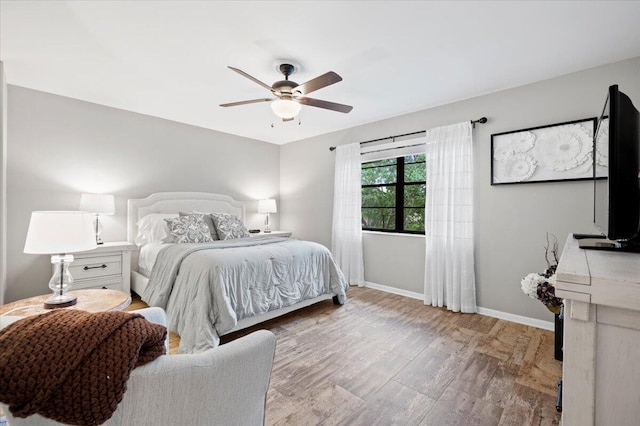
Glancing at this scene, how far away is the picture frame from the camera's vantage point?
99.6 inches

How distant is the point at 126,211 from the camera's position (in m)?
3.74

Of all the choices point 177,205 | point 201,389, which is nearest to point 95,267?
point 177,205

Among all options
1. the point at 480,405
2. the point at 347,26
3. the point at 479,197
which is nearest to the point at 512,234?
the point at 479,197

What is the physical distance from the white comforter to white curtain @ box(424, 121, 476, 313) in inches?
47.7

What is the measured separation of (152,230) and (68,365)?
350 cm

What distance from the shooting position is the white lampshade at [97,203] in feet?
10.2

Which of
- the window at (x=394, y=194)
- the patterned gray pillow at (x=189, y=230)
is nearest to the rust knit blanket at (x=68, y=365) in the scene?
the patterned gray pillow at (x=189, y=230)

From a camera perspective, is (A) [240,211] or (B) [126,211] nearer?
(B) [126,211]

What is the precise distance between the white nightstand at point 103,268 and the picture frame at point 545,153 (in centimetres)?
434

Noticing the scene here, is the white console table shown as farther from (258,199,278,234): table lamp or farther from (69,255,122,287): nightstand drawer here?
(258,199,278,234): table lamp

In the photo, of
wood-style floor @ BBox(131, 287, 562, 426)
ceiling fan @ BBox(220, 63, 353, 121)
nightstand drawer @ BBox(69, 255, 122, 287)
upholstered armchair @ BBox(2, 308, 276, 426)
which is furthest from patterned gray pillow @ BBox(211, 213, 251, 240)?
upholstered armchair @ BBox(2, 308, 276, 426)

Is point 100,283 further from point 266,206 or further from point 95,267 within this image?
point 266,206

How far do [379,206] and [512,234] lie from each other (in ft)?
5.75

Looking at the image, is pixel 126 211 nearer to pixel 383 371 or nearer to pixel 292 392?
pixel 292 392
